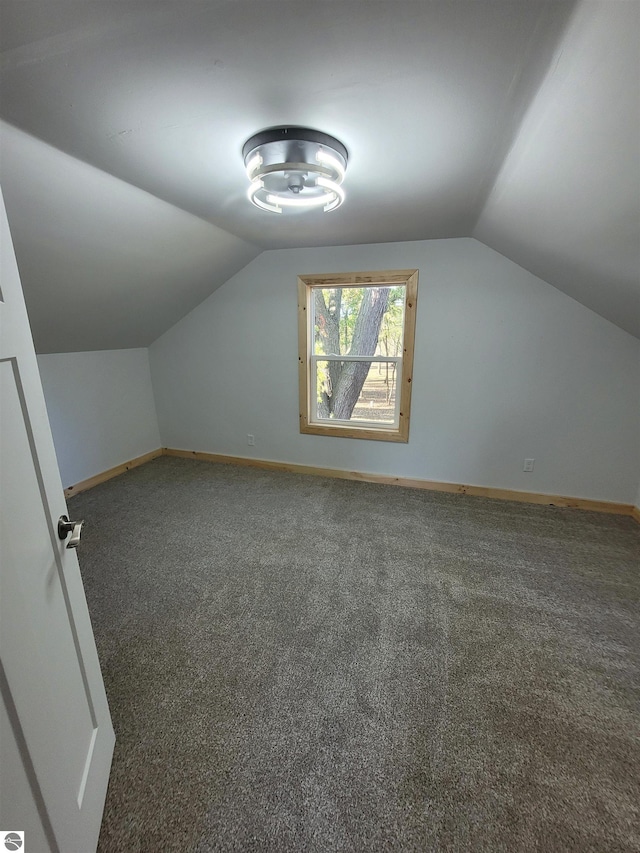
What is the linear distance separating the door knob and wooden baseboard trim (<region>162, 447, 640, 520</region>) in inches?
106

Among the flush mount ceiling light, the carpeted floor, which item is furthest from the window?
the flush mount ceiling light

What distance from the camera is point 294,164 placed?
1.33 metres

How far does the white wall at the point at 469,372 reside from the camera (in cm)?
262

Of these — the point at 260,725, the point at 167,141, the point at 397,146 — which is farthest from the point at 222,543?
the point at 397,146

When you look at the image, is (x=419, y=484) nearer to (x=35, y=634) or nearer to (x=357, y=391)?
(x=357, y=391)

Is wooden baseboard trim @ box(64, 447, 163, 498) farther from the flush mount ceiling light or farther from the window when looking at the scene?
the flush mount ceiling light

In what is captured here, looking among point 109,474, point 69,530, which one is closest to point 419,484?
point 69,530

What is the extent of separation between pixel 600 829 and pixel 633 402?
2.55 meters

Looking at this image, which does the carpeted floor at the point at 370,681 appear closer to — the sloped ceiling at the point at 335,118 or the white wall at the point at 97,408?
the white wall at the point at 97,408

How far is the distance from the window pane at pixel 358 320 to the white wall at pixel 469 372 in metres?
0.22

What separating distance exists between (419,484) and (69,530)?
2843 mm

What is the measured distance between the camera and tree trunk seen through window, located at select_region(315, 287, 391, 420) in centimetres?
315

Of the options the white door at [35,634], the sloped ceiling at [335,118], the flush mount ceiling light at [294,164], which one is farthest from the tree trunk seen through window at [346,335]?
the white door at [35,634]

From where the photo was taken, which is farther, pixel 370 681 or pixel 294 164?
pixel 370 681
